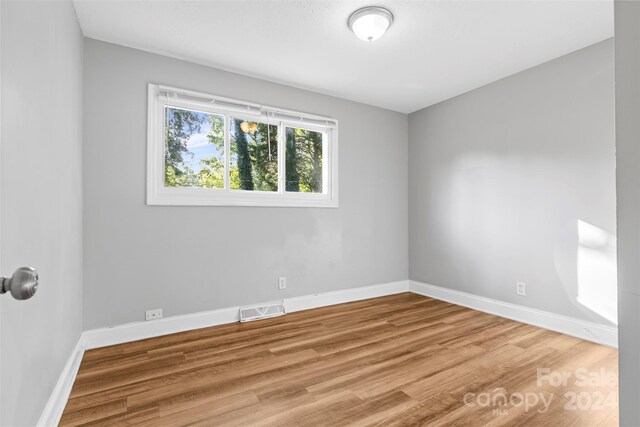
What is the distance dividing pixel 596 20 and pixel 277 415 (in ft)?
11.0

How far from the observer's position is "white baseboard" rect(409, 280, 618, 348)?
Answer: 2.54 meters

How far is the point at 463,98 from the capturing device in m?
3.67

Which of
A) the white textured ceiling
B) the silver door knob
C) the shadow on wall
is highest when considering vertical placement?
the white textured ceiling

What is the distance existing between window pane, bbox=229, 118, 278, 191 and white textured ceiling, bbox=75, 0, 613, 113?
537 mm

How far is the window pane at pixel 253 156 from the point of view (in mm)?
3226

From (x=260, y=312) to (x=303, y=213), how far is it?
112cm

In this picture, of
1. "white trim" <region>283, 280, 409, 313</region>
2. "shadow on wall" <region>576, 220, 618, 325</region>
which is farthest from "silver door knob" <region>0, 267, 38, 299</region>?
"shadow on wall" <region>576, 220, 618, 325</region>

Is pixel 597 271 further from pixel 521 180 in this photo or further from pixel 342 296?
pixel 342 296

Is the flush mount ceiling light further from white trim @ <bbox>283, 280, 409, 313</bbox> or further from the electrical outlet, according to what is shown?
the electrical outlet

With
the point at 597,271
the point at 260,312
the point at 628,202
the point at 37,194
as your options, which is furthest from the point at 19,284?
the point at 597,271

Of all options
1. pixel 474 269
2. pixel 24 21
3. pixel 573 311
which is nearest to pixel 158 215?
pixel 24 21

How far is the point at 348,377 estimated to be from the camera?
2.02 metres

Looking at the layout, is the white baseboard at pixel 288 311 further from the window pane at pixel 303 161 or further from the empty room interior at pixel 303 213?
the window pane at pixel 303 161

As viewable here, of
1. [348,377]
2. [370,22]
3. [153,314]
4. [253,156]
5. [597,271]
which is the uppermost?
[370,22]
